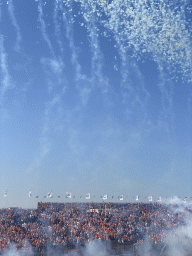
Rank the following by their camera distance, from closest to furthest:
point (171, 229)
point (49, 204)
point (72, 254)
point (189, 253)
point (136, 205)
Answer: point (72, 254)
point (189, 253)
point (171, 229)
point (49, 204)
point (136, 205)

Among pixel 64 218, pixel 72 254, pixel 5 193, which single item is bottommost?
pixel 72 254

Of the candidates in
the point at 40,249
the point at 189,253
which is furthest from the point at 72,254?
the point at 189,253

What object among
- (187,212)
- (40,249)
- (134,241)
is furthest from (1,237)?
(187,212)

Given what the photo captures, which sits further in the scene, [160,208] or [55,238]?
[160,208]

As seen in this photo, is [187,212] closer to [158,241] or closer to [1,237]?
[158,241]

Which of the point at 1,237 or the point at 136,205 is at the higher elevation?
the point at 136,205

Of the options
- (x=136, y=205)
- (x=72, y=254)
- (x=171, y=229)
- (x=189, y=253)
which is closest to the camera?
(x=72, y=254)
